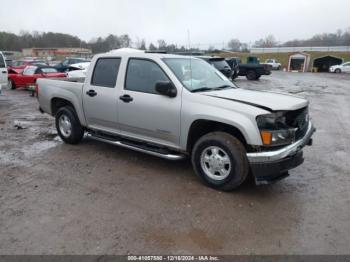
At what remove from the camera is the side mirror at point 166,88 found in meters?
4.36

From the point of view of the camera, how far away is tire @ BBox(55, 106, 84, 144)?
6.16 m

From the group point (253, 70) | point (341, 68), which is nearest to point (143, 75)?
point (253, 70)

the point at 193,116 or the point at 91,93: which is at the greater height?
the point at 91,93

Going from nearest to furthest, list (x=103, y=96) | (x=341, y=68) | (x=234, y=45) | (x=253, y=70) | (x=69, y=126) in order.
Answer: (x=103, y=96), (x=69, y=126), (x=253, y=70), (x=341, y=68), (x=234, y=45)

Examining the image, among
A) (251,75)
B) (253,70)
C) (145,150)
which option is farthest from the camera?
(251,75)

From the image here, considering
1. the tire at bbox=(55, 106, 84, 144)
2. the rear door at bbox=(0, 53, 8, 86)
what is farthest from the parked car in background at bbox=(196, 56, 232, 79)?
the tire at bbox=(55, 106, 84, 144)

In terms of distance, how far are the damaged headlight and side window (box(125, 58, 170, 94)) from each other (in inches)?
62.5

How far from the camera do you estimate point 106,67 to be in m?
5.45

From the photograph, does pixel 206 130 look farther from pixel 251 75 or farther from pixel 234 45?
pixel 234 45

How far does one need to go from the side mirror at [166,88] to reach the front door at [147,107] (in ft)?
0.25

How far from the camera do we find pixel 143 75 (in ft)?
16.0

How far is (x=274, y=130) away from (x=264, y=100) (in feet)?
1.91

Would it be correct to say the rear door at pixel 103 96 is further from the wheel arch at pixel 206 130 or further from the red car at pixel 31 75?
the red car at pixel 31 75

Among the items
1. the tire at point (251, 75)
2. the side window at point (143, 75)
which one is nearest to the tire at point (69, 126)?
the side window at point (143, 75)
